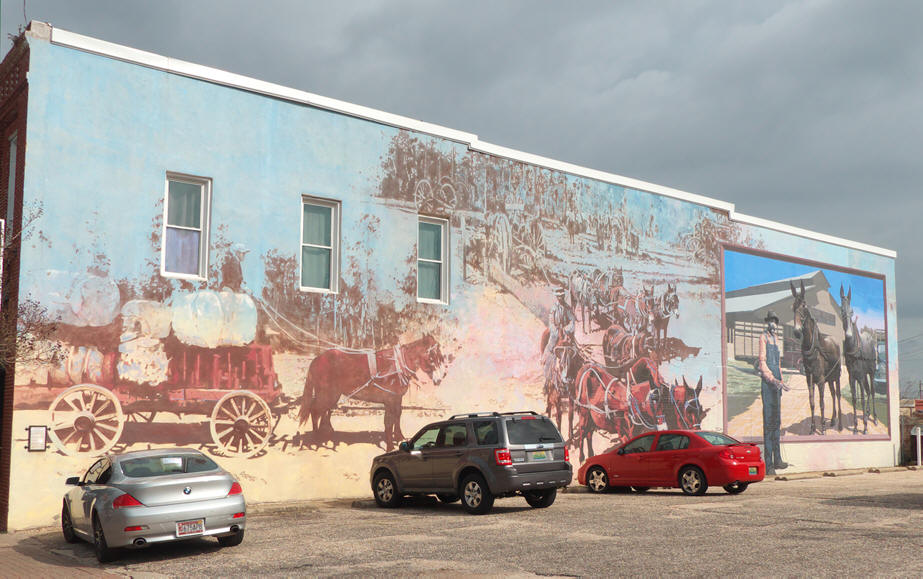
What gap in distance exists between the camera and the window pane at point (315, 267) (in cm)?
1938

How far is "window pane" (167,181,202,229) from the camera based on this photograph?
1759 cm

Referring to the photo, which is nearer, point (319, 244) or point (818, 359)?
point (319, 244)

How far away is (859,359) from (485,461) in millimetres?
24958

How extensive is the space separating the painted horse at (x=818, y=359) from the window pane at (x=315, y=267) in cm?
1925

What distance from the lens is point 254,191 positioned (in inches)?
730

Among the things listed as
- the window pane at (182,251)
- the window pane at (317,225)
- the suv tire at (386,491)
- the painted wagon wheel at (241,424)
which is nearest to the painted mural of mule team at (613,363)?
the window pane at (317,225)

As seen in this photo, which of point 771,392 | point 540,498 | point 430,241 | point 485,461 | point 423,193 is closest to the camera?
point 485,461

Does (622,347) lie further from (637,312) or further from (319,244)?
(319,244)

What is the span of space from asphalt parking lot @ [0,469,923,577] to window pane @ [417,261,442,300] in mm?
5878

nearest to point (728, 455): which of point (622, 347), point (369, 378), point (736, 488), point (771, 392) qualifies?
point (736, 488)

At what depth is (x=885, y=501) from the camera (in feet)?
56.5

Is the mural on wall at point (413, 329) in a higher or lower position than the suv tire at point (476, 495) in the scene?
higher

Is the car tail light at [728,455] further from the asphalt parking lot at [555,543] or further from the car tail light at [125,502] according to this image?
the car tail light at [125,502]

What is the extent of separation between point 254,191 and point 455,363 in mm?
6390
